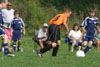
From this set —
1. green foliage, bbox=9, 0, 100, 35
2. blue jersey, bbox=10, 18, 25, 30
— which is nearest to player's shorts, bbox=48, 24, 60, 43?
blue jersey, bbox=10, 18, 25, 30

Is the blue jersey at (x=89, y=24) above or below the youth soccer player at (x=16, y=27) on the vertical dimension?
above

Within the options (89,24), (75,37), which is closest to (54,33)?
(89,24)

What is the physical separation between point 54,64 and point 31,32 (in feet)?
55.6

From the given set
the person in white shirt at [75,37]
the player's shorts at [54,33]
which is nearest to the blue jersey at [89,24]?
the player's shorts at [54,33]

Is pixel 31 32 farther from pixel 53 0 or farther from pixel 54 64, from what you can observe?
pixel 54 64

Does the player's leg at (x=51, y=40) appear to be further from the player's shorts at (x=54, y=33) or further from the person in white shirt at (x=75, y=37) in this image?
the person in white shirt at (x=75, y=37)

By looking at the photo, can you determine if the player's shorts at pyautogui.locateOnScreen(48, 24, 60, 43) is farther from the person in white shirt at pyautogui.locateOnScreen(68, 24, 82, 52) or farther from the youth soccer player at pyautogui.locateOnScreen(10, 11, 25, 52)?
the person in white shirt at pyautogui.locateOnScreen(68, 24, 82, 52)

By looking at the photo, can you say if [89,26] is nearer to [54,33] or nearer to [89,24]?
[89,24]

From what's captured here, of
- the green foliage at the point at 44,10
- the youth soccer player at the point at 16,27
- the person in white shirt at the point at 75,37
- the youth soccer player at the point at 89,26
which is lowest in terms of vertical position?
the green foliage at the point at 44,10

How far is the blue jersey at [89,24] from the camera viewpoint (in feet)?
44.6

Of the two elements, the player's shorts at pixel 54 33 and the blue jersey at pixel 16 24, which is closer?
the player's shorts at pixel 54 33

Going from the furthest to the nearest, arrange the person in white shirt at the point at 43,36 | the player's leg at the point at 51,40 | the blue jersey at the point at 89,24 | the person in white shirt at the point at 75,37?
the person in white shirt at the point at 75,37 < the person in white shirt at the point at 43,36 < the blue jersey at the point at 89,24 < the player's leg at the point at 51,40

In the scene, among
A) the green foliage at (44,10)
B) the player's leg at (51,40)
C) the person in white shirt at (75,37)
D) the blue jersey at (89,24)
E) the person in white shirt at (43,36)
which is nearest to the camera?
the player's leg at (51,40)

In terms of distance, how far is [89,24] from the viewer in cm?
1365
